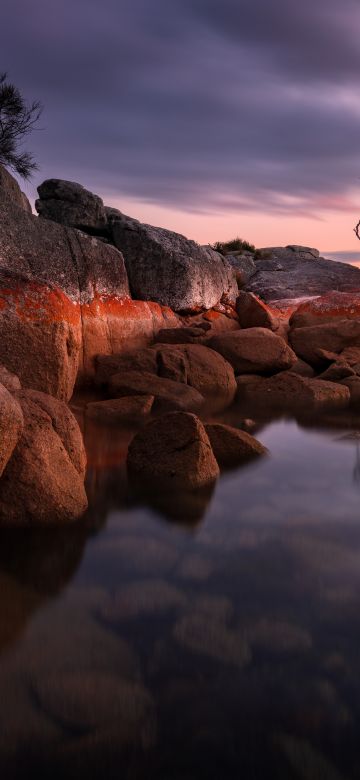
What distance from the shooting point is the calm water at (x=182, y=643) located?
224cm

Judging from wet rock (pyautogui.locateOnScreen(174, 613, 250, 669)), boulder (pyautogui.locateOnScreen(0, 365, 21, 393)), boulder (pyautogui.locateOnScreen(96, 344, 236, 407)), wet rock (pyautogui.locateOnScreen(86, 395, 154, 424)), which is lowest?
wet rock (pyautogui.locateOnScreen(86, 395, 154, 424))

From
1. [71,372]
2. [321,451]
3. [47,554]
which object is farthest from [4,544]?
[321,451]

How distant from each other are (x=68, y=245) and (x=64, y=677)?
24.8ft

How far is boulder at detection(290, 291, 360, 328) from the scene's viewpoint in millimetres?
15789

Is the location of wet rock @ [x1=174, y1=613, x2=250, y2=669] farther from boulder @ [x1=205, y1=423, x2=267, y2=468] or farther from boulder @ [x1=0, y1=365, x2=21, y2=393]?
boulder @ [x1=205, y1=423, x2=267, y2=468]

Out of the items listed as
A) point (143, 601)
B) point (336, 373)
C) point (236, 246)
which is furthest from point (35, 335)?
point (236, 246)

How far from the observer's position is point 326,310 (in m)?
16.1

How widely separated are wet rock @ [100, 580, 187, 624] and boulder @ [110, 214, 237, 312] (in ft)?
28.2

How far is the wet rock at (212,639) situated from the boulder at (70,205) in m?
9.71

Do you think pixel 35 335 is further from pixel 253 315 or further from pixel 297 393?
pixel 253 315

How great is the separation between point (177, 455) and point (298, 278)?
15983mm

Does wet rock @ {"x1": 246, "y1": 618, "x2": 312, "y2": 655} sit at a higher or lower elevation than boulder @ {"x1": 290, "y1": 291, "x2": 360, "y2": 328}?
lower

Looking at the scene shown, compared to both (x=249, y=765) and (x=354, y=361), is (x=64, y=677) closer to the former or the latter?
(x=249, y=765)

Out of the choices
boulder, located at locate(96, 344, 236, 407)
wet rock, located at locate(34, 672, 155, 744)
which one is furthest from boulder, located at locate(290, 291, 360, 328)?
wet rock, located at locate(34, 672, 155, 744)
